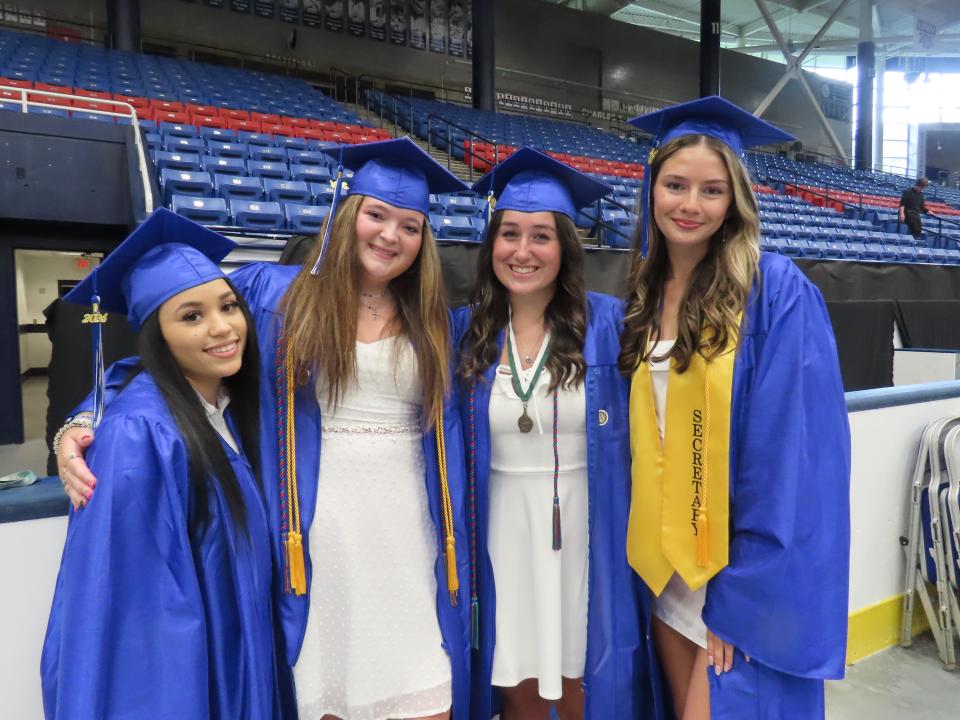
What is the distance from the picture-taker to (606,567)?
1.44 meters

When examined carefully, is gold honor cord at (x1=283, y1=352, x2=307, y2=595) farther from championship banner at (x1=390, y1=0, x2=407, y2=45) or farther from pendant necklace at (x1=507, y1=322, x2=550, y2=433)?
championship banner at (x1=390, y1=0, x2=407, y2=45)

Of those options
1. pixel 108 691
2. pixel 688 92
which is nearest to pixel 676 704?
pixel 108 691

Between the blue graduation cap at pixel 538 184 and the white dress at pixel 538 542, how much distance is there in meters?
0.43

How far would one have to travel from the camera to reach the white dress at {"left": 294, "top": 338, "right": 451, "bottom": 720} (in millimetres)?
1344

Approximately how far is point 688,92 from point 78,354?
64.8 ft

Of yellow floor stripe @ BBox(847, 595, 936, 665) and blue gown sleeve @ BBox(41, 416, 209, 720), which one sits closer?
blue gown sleeve @ BBox(41, 416, 209, 720)

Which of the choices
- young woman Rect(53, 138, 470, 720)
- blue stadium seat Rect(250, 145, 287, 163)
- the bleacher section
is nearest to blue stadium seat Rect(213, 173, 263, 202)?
the bleacher section

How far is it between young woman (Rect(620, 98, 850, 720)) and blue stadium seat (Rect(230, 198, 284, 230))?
441cm

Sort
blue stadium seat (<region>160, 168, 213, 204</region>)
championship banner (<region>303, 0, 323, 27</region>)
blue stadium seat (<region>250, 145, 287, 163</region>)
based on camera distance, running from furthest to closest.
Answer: championship banner (<region>303, 0, 323, 27</region>), blue stadium seat (<region>250, 145, 287, 163</region>), blue stadium seat (<region>160, 168, 213, 204</region>)

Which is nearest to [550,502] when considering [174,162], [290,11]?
[174,162]

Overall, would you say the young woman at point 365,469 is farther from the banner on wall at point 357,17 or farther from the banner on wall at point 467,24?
the banner on wall at point 467,24

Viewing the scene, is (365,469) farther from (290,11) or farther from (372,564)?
(290,11)

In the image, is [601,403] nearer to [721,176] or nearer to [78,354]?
[721,176]

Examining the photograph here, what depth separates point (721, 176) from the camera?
1.30 metres
